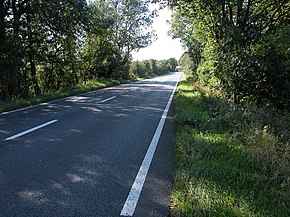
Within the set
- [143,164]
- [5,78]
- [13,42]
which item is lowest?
[143,164]

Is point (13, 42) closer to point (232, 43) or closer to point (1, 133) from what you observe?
point (1, 133)

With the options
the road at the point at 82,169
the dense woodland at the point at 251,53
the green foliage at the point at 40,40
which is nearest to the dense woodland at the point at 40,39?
the green foliage at the point at 40,40

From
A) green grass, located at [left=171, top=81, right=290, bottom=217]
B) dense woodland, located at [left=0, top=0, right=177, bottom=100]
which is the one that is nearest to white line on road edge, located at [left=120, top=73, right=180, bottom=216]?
green grass, located at [left=171, top=81, right=290, bottom=217]

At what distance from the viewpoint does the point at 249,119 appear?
701 centimetres

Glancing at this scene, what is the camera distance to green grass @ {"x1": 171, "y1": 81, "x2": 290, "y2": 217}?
307 cm

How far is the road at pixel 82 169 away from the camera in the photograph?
3.31m

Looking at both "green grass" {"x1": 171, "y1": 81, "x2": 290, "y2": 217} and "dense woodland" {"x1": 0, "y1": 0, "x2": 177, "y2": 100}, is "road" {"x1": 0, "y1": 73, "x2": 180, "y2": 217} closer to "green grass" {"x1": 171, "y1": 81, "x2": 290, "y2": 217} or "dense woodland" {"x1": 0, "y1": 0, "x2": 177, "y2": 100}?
"green grass" {"x1": 171, "y1": 81, "x2": 290, "y2": 217}

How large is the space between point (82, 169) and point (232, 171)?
100.0 inches

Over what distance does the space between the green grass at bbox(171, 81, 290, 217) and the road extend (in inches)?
12.9

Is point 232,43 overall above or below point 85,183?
above

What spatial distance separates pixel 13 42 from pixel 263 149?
47.2 feet

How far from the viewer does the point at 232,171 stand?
160 inches

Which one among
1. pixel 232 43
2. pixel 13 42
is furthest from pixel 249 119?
pixel 13 42

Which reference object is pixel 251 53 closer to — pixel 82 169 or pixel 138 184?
pixel 138 184
